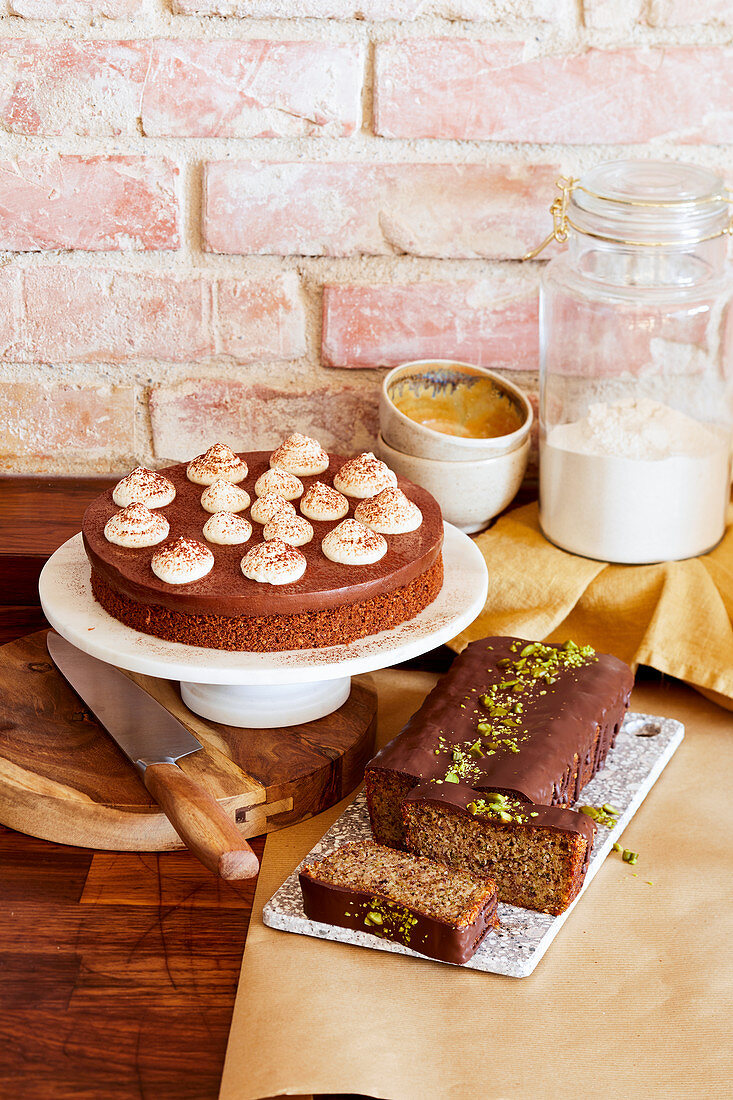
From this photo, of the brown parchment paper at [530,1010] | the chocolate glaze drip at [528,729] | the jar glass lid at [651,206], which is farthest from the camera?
the jar glass lid at [651,206]

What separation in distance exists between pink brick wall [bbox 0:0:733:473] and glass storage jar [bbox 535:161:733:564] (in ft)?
0.28

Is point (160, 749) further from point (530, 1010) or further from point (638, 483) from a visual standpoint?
point (638, 483)

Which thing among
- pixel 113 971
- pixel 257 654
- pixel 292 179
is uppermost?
pixel 292 179

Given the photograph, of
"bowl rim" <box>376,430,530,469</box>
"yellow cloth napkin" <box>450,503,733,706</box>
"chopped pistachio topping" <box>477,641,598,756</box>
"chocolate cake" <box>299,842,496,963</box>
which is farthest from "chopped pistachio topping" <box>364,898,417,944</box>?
"bowl rim" <box>376,430,530,469</box>

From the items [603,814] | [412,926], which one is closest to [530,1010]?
[412,926]

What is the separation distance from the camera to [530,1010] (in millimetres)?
711

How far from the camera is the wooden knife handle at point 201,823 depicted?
728 millimetres

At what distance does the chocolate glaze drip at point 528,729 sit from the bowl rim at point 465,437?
0.72ft

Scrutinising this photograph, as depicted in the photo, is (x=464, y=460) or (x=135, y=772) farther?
(x=464, y=460)

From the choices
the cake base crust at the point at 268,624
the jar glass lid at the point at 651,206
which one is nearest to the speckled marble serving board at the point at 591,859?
the cake base crust at the point at 268,624

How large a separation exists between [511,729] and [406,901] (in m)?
0.17

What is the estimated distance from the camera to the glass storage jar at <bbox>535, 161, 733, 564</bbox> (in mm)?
1030

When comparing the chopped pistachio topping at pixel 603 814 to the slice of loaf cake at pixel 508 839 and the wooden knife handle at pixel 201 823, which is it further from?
the wooden knife handle at pixel 201 823

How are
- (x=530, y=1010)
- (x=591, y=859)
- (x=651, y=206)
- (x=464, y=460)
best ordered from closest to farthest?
1. (x=530, y=1010)
2. (x=591, y=859)
3. (x=651, y=206)
4. (x=464, y=460)
